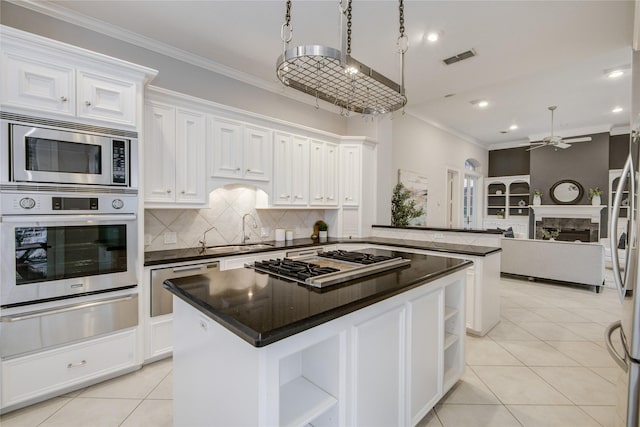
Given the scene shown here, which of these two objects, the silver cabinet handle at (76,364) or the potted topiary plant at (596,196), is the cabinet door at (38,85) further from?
the potted topiary plant at (596,196)

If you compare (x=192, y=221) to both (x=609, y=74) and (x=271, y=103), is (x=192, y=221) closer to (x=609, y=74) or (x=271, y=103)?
(x=271, y=103)

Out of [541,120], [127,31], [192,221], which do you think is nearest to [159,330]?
[192,221]

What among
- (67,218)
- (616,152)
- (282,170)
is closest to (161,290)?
(67,218)

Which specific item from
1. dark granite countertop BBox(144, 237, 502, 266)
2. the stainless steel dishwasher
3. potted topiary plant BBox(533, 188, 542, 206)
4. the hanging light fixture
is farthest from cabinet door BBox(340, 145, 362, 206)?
potted topiary plant BBox(533, 188, 542, 206)

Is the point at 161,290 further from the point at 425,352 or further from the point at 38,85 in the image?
the point at 425,352

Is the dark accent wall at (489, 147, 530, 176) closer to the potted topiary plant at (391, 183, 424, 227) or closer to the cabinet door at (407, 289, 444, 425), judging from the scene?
the potted topiary plant at (391, 183, 424, 227)

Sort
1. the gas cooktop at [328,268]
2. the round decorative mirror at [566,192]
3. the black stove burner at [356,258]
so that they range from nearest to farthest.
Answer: the gas cooktop at [328,268]
the black stove burner at [356,258]
the round decorative mirror at [566,192]

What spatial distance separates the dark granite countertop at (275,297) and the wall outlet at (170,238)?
1589 mm

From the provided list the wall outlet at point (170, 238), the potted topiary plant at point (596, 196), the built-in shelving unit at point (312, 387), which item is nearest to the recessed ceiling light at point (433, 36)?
the built-in shelving unit at point (312, 387)

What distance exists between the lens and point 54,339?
6.63 ft

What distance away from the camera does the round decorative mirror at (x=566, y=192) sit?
7223mm

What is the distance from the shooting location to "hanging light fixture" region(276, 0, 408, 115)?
1441mm

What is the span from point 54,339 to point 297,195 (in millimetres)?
2657

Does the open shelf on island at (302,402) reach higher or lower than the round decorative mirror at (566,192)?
lower
